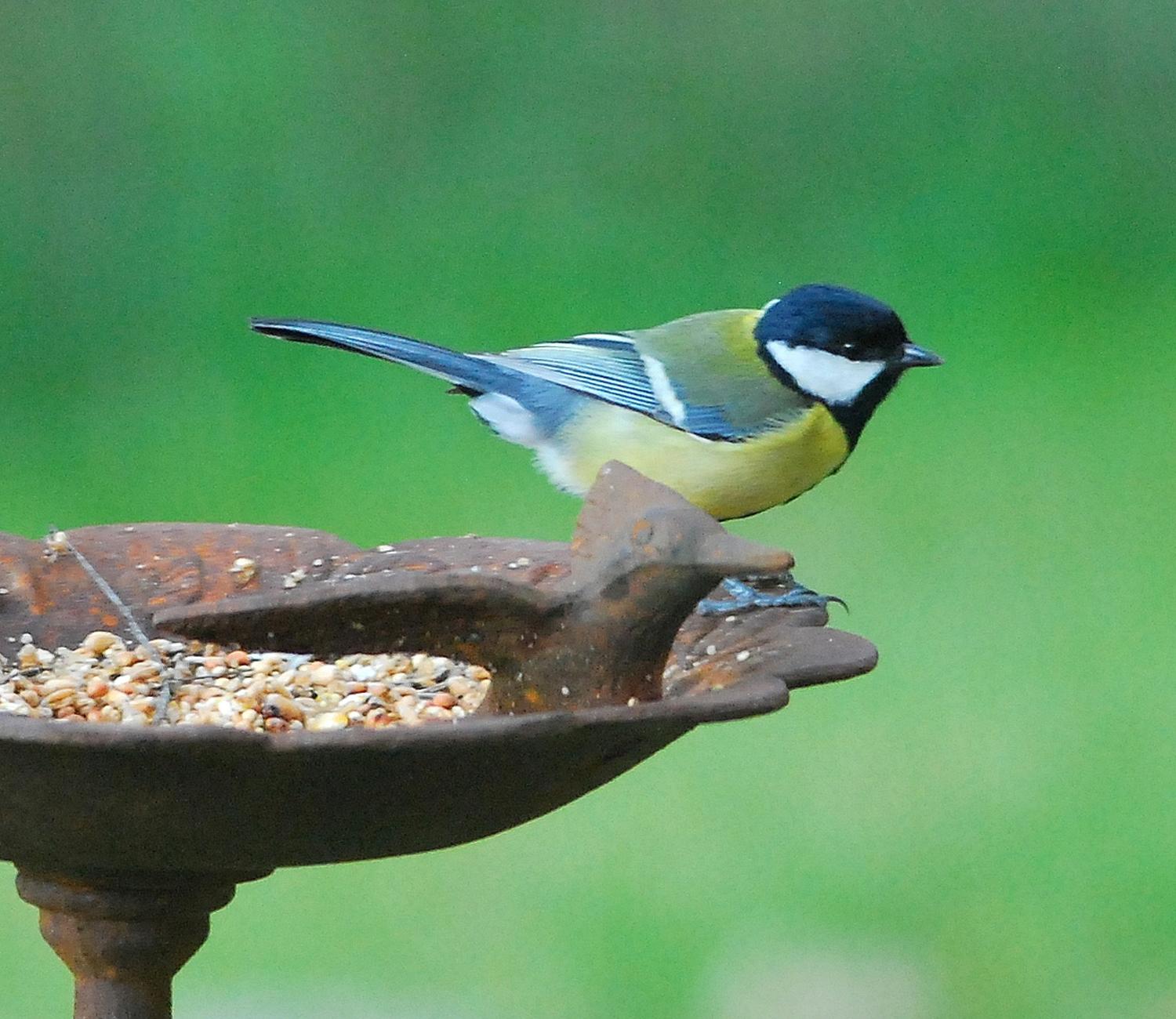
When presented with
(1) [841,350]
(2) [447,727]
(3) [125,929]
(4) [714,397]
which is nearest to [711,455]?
(4) [714,397]

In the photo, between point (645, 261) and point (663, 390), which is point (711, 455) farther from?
point (645, 261)

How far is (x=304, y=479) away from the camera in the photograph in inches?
110

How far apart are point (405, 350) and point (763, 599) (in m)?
0.48

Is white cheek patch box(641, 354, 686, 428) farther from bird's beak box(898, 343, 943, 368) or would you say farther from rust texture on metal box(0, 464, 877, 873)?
rust texture on metal box(0, 464, 877, 873)

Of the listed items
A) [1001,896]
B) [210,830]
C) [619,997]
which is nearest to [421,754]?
[210,830]

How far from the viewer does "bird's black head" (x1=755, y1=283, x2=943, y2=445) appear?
5.90 ft

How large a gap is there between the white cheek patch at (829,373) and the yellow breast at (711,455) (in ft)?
0.07

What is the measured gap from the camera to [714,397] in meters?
1.81

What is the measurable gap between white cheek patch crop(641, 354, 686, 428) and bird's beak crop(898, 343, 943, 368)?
0.74ft

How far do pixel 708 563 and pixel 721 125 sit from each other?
6.14ft

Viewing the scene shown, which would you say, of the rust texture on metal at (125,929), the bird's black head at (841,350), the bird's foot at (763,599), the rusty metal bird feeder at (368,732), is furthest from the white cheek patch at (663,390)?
the rust texture on metal at (125,929)

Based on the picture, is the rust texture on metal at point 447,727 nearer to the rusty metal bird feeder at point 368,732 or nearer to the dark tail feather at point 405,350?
the rusty metal bird feeder at point 368,732

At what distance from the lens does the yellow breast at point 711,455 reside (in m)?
1.79

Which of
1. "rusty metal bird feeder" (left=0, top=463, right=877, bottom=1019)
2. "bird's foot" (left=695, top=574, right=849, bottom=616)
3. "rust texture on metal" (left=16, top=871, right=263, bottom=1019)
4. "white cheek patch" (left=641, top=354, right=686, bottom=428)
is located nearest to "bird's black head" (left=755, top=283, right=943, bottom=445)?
"white cheek patch" (left=641, top=354, right=686, bottom=428)
